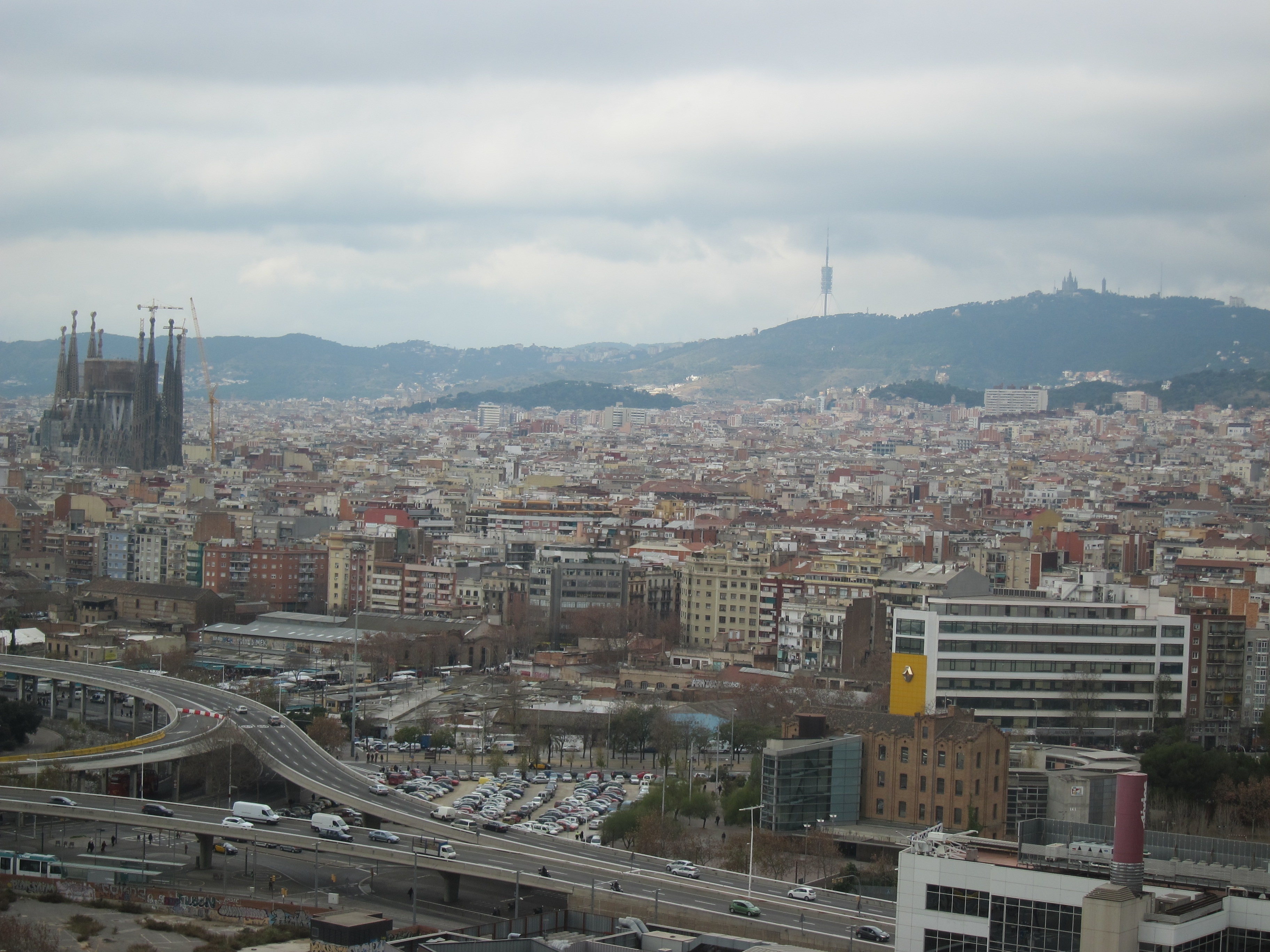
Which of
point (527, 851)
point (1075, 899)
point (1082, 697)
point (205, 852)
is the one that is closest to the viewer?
point (1075, 899)

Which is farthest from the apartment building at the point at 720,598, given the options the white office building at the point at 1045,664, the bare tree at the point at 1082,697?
the bare tree at the point at 1082,697

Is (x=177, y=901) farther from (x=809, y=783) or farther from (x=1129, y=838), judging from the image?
(x=1129, y=838)

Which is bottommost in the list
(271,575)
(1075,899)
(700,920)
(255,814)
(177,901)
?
(177,901)

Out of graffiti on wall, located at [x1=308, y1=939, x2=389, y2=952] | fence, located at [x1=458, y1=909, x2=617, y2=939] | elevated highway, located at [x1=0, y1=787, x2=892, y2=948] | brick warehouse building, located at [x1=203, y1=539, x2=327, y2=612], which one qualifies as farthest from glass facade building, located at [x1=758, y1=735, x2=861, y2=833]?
brick warehouse building, located at [x1=203, y1=539, x2=327, y2=612]

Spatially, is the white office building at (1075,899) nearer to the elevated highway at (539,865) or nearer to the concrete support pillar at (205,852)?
the elevated highway at (539,865)

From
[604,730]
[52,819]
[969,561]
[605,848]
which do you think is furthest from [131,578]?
[605,848]

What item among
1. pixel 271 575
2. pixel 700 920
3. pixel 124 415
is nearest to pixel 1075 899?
pixel 700 920
